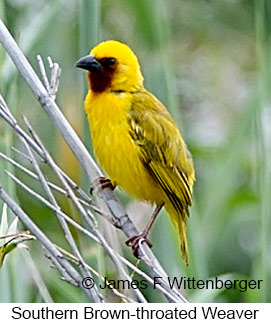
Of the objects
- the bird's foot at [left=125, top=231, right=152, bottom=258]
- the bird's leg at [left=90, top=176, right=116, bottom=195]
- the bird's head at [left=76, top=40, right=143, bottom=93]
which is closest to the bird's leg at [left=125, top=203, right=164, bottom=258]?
the bird's foot at [left=125, top=231, right=152, bottom=258]

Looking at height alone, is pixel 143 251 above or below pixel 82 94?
below

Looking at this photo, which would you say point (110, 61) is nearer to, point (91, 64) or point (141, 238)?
point (91, 64)

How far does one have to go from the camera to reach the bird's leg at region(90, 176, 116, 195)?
1.77 m

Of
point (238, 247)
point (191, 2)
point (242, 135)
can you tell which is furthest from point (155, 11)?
point (191, 2)

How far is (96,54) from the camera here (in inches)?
75.9

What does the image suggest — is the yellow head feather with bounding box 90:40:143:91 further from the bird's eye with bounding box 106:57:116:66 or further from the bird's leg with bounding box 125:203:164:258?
the bird's leg with bounding box 125:203:164:258

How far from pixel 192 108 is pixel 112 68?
918 mm

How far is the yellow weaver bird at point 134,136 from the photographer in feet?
6.40

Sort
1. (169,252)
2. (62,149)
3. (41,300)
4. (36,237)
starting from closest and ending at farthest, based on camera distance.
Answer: (36,237) → (41,300) → (169,252) → (62,149)
